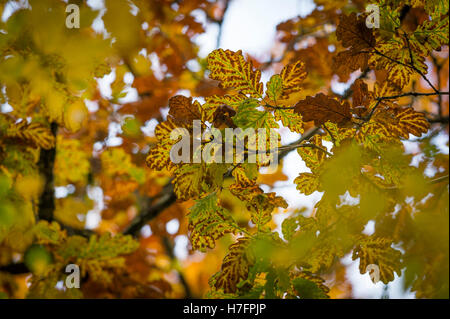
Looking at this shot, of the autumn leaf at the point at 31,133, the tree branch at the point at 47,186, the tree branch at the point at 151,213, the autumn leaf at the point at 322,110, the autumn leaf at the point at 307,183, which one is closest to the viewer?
the autumn leaf at the point at 322,110

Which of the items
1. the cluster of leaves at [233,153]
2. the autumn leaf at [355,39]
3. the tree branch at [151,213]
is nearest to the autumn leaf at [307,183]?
the cluster of leaves at [233,153]

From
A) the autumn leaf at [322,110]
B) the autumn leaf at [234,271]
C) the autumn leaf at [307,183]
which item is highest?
the autumn leaf at [322,110]

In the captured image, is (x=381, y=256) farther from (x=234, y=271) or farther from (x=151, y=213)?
(x=151, y=213)

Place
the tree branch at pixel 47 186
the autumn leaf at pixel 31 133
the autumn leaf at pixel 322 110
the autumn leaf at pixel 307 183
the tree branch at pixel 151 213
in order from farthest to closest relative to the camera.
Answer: the tree branch at pixel 151 213, the tree branch at pixel 47 186, the autumn leaf at pixel 31 133, the autumn leaf at pixel 307 183, the autumn leaf at pixel 322 110

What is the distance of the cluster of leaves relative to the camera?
77 centimetres

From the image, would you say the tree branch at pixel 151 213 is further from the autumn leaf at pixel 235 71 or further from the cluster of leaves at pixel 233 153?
the autumn leaf at pixel 235 71

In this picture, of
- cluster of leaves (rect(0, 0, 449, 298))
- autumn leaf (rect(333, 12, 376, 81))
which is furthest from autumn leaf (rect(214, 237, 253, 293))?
autumn leaf (rect(333, 12, 376, 81))

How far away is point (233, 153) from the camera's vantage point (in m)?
0.76

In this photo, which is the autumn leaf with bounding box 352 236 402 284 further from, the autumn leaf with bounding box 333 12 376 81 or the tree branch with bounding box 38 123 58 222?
the tree branch with bounding box 38 123 58 222

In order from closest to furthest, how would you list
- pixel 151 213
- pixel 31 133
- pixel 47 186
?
pixel 31 133 → pixel 47 186 → pixel 151 213

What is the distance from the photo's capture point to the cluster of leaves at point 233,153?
773 mm

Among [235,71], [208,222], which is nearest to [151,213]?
[208,222]

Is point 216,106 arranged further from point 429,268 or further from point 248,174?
point 429,268

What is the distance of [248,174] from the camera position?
76 cm
